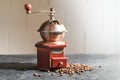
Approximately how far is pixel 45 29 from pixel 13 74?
256 mm

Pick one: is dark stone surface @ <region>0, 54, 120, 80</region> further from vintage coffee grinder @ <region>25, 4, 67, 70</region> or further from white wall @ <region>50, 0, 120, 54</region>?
white wall @ <region>50, 0, 120, 54</region>

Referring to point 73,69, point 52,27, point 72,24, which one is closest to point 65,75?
point 73,69

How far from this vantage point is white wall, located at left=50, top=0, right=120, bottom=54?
86.8 inches

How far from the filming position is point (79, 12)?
7.26ft

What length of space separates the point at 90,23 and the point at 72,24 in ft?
0.47

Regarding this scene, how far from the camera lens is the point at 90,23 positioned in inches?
87.7

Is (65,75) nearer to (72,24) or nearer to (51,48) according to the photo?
(51,48)

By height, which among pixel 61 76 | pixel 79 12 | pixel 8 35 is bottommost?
pixel 61 76

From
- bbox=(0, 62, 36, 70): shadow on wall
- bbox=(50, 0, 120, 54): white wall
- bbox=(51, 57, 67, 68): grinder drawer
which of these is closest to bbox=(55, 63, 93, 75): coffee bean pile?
bbox=(51, 57, 67, 68): grinder drawer

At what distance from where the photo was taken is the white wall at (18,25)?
2195mm

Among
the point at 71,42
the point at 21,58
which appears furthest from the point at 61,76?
the point at 71,42

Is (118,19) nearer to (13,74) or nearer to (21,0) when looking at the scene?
(21,0)

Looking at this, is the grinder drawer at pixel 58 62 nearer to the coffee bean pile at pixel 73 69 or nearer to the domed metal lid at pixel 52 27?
the coffee bean pile at pixel 73 69

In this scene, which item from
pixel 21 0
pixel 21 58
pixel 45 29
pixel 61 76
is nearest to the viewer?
pixel 61 76
